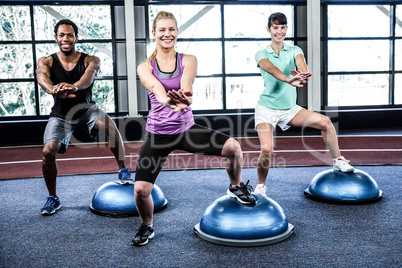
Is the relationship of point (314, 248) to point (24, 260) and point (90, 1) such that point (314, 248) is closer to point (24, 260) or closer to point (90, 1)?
point (24, 260)

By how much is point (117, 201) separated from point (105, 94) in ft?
19.3

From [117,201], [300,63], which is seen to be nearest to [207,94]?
[300,63]

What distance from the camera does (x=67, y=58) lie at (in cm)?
356

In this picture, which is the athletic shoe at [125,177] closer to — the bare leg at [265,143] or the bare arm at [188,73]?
the bare leg at [265,143]

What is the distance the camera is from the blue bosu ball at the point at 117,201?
3.34 m

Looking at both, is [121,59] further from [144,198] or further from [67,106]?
[144,198]

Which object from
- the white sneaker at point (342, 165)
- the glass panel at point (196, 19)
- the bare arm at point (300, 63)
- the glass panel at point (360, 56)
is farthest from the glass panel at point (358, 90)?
the bare arm at point (300, 63)

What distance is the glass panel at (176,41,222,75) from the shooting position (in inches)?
353

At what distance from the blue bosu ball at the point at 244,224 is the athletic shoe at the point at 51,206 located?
1533 millimetres

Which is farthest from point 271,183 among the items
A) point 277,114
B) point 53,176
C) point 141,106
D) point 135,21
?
point 135,21

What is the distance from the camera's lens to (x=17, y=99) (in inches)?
337

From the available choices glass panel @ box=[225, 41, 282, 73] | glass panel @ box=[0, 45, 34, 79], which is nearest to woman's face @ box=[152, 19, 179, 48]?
glass panel @ box=[225, 41, 282, 73]

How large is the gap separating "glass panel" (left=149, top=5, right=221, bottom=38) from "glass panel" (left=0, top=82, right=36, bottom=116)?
3239 mm

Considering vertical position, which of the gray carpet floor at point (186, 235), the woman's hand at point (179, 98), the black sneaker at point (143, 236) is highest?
the woman's hand at point (179, 98)
